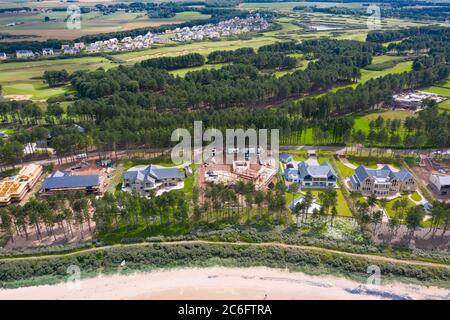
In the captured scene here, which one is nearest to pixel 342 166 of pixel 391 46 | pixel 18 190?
pixel 18 190

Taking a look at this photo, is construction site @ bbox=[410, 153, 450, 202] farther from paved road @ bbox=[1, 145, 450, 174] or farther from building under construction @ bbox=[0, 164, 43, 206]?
building under construction @ bbox=[0, 164, 43, 206]

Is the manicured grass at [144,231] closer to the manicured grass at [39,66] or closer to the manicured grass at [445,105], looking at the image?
the manicured grass at [445,105]

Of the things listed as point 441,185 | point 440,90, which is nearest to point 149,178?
point 441,185

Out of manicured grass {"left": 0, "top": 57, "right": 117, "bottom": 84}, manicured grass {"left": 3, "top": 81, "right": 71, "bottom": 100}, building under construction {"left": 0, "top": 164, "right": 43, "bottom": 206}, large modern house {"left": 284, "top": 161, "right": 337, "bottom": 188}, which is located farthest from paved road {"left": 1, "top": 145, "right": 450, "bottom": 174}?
manicured grass {"left": 0, "top": 57, "right": 117, "bottom": 84}

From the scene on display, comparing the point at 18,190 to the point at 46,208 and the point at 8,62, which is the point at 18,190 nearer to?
the point at 46,208

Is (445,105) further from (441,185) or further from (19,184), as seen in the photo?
(19,184)

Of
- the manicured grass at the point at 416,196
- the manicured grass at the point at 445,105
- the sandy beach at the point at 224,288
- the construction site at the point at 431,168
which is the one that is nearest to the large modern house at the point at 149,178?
the sandy beach at the point at 224,288
